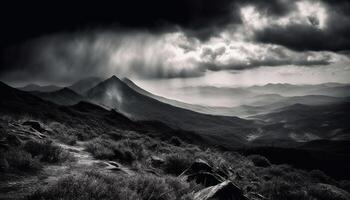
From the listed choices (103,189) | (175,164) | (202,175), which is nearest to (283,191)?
(202,175)

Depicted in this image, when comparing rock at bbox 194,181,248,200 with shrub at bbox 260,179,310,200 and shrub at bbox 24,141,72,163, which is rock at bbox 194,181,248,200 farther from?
shrub at bbox 24,141,72,163

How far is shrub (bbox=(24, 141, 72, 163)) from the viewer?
350 inches

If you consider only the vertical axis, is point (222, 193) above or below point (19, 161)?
below

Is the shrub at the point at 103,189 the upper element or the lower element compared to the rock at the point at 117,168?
upper

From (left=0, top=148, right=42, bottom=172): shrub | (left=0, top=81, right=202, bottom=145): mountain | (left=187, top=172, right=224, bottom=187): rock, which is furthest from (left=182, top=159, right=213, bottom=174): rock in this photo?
(left=0, top=81, right=202, bottom=145): mountain

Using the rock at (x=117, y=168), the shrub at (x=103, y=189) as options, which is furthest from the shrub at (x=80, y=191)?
the rock at (x=117, y=168)

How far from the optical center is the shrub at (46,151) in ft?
29.2

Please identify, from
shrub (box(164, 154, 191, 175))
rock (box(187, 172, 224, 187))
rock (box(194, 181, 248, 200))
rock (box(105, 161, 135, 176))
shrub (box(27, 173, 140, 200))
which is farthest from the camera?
shrub (box(164, 154, 191, 175))

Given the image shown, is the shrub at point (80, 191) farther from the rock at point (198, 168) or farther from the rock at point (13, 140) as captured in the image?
the rock at point (13, 140)

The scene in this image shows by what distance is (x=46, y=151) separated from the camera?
915cm

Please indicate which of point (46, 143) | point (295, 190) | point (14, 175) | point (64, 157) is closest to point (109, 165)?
point (64, 157)

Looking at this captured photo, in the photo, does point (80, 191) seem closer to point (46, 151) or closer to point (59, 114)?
point (46, 151)

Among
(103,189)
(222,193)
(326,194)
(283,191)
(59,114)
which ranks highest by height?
(103,189)

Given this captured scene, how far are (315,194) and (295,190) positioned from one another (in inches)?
36.0
